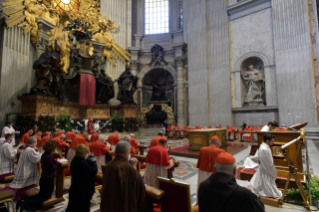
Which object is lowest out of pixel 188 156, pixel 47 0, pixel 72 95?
pixel 188 156

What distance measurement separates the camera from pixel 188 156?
7094mm

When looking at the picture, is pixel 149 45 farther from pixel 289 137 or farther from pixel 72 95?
pixel 289 137

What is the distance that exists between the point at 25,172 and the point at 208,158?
10.1 ft

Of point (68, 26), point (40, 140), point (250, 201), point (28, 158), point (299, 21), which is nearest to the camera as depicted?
point (250, 201)

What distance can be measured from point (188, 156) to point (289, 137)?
11.6 feet

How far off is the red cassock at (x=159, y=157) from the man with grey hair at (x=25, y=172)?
1.91m

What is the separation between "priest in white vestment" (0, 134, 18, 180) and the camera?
4.03 m

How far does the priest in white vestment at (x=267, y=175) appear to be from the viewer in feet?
10.7

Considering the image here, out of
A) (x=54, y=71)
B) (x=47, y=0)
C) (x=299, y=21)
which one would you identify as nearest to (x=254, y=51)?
(x=299, y=21)

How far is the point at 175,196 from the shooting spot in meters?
2.13

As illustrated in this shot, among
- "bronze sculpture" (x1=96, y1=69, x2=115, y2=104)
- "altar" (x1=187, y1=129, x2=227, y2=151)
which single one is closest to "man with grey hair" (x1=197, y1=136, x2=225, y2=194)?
"altar" (x1=187, y1=129, x2=227, y2=151)

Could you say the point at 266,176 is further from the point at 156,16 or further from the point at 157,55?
the point at 156,16

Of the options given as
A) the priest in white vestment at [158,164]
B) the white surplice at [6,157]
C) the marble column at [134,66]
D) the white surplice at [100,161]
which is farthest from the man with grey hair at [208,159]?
the marble column at [134,66]

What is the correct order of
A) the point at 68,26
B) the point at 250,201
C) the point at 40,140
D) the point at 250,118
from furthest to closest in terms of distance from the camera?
the point at 68,26
the point at 250,118
the point at 40,140
the point at 250,201
